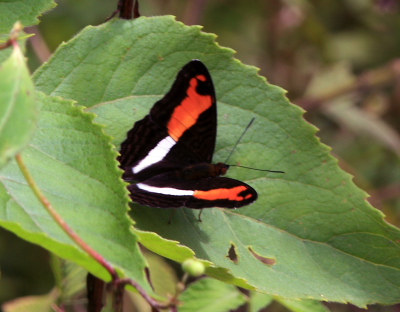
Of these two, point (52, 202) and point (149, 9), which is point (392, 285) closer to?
point (52, 202)

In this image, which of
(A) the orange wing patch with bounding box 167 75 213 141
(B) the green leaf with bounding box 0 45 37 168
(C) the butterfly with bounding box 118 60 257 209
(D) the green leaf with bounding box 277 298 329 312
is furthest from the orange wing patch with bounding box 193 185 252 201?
(B) the green leaf with bounding box 0 45 37 168

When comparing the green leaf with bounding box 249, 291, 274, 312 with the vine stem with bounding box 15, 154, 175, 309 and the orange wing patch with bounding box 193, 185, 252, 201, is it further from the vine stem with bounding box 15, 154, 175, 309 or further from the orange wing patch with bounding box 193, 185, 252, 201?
the vine stem with bounding box 15, 154, 175, 309

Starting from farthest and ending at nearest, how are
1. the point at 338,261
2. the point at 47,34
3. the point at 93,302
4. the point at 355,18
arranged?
the point at 355,18, the point at 47,34, the point at 338,261, the point at 93,302

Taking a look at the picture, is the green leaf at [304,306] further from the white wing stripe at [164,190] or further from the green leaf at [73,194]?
the green leaf at [73,194]

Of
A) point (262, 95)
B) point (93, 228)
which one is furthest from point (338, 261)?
point (93, 228)

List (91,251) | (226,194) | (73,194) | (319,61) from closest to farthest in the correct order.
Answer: (91,251) < (73,194) < (226,194) < (319,61)

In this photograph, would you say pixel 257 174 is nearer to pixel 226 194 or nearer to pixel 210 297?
pixel 226 194

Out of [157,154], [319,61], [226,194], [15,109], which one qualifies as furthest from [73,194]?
[319,61]
